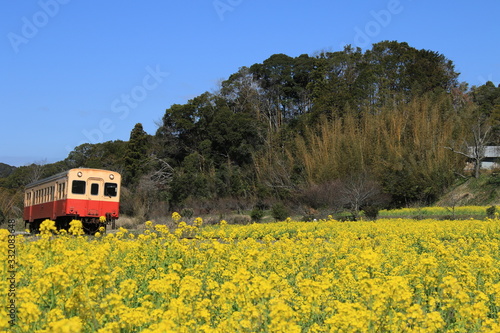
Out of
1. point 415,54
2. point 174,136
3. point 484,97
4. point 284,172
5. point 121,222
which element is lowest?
point 121,222

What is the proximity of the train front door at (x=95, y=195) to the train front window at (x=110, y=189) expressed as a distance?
183mm

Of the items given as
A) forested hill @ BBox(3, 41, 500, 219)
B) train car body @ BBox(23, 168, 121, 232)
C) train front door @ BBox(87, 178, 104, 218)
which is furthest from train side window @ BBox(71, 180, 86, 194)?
forested hill @ BBox(3, 41, 500, 219)

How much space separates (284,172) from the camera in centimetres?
3266

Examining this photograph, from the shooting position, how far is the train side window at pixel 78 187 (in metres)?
18.5

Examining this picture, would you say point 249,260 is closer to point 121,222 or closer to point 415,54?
point 121,222

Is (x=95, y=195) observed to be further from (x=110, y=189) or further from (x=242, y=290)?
(x=242, y=290)

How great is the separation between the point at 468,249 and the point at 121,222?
→ 1881 cm

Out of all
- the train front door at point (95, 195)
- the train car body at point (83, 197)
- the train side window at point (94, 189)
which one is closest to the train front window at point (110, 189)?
the train car body at point (83, 197)

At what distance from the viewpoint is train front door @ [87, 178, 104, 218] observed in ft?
62.0

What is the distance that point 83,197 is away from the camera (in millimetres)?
18688

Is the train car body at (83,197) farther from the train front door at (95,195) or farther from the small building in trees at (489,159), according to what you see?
the small building in trees at (489,159)

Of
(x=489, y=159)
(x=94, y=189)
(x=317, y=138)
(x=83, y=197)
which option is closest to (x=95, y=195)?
(x=94, y=189)

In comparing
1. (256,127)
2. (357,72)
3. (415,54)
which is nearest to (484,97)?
(415,54)

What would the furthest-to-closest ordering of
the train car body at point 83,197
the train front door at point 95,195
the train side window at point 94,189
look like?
the train side window at point 94,189, the train front door at point 95,195, the train car body at point 83,197
